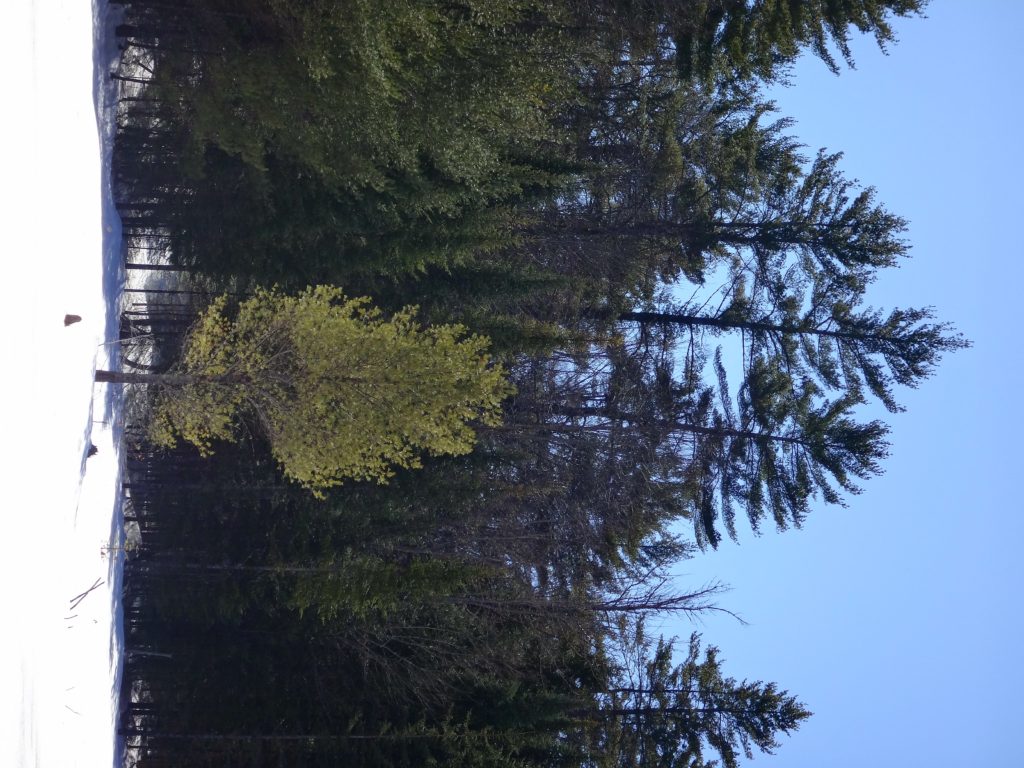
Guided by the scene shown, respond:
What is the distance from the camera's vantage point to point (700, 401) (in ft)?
74.5

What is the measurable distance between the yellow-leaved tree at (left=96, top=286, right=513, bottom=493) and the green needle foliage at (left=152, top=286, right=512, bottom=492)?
17 mm

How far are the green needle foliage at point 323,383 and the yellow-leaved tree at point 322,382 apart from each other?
0.7 inches

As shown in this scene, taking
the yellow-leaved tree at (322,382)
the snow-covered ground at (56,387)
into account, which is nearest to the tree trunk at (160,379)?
the yellow-leaved tree at (322,382)

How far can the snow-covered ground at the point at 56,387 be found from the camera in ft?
37.9

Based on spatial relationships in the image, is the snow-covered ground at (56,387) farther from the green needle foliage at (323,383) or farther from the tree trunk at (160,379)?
the green needle foliage at (323,383)

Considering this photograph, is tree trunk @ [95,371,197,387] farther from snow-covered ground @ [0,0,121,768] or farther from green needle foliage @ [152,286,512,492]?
snow-covered ground @ [0,0,121,768]

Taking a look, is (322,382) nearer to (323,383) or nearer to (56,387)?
(323,383)

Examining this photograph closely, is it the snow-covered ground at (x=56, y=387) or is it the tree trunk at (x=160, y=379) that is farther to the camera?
the tree trunk at (x=160, y=379)

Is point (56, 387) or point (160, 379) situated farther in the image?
point (160, 379)

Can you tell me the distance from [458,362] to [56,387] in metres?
6.33

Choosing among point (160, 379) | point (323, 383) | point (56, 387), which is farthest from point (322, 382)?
point (56, 387)

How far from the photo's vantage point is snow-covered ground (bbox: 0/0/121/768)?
1155 cm

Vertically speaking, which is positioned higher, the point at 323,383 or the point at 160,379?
the point at 160,379

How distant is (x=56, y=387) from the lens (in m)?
13.2
